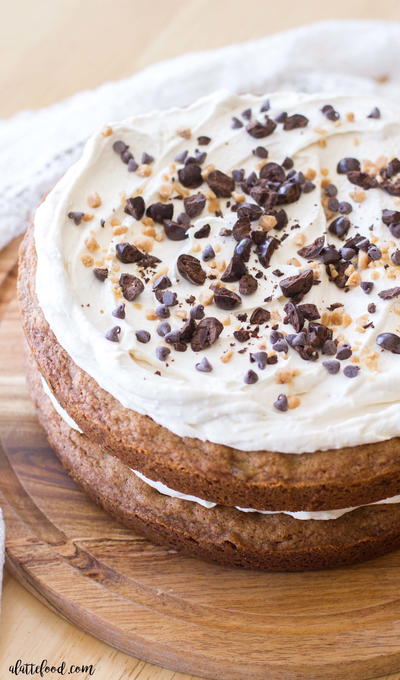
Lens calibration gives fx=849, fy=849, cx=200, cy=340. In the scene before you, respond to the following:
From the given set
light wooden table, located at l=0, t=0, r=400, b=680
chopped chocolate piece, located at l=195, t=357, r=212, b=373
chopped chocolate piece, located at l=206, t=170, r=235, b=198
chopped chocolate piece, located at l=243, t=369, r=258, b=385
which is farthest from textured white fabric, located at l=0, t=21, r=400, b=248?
chopped chocolate piece, located at l=243, t=369, r=258, b=385

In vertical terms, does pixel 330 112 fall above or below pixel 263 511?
above

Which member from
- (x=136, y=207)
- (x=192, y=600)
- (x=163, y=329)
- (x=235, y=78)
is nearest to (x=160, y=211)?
(x=136, y=207)

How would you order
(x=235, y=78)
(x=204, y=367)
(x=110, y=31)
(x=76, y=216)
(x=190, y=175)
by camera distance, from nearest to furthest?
(x=204, y=367), (x=76, y=216), (x=190, y=175), (x=235, y=78), (x=110, y=31)

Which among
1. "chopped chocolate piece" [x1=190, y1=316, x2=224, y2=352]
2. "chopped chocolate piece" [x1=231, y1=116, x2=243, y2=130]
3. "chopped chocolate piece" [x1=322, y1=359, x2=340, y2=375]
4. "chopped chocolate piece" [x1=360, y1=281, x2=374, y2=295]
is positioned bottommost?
"chopped chocolate piece" [x1=360, y1=281, x2=374, y2=295]

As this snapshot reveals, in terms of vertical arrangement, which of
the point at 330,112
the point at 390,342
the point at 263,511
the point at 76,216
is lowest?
the point at 263,511

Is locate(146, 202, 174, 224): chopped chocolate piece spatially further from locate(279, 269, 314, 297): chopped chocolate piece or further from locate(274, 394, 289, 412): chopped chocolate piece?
locate(274, 394, 289, 412): chopped chocolate piece

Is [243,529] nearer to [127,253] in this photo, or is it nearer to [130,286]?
[130,286]

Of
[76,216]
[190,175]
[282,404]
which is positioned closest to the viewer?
[282,404]

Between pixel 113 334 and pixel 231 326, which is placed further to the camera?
A: pixel 231 326
